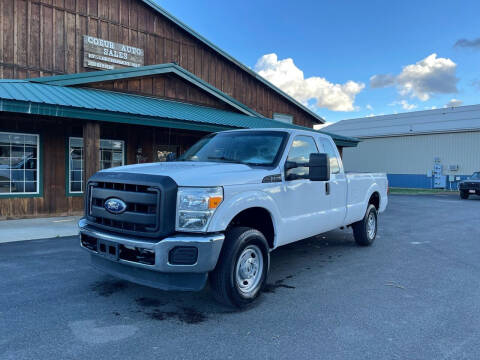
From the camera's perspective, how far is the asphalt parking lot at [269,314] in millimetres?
3119

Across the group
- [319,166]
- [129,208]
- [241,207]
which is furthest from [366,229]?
[129,208]

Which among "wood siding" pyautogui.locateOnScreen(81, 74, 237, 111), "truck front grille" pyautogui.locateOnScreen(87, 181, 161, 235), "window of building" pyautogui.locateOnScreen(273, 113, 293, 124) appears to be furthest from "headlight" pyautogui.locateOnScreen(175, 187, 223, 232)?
"window of building" pyautogui.locateOnScreen(273, 113, 293, 124)

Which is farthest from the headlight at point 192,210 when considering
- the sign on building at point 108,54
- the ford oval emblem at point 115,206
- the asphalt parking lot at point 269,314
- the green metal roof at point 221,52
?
the green metal roof at point 221,52

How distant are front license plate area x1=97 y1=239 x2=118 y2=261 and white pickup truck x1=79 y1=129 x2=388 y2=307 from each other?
0.03ft

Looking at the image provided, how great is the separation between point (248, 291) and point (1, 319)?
253 cm

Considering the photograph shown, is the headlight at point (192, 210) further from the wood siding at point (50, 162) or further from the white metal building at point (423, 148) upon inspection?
the white metal building at point (423, 148)

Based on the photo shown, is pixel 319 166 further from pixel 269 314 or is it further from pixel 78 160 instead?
pixel 78 160

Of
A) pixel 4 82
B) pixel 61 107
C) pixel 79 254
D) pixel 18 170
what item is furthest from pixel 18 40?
pixel 79 254

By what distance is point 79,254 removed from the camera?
638 cm

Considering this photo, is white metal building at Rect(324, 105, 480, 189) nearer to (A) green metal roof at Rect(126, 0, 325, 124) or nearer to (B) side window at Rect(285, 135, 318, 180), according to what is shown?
(A) green metal roof at Rect(126, 0, 325, 124)

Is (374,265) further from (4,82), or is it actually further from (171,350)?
(4,82)

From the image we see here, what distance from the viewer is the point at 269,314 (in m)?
3.88

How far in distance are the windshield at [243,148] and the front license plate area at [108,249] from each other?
1752 mm

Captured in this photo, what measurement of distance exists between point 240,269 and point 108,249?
143 cm
